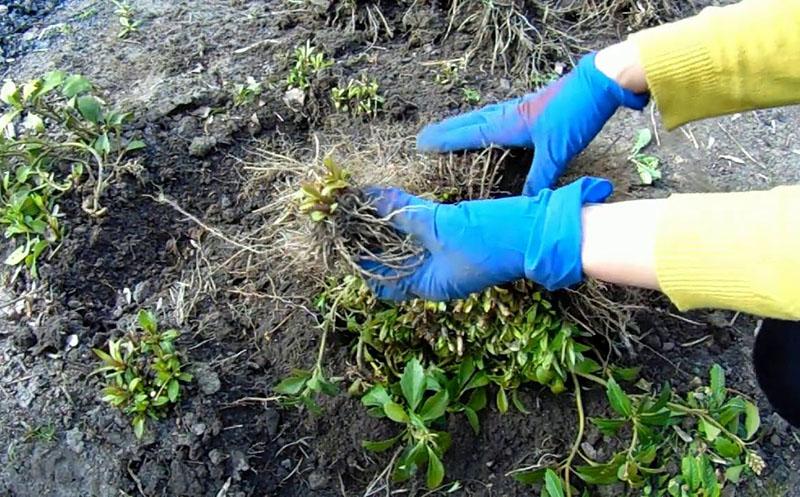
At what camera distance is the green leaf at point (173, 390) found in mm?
1446

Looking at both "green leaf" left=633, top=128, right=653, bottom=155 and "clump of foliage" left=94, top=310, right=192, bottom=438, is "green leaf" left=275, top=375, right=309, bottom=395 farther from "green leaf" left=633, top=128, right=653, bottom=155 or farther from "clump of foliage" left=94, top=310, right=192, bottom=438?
"green leaf" left=633, top=128, right=653, bottom=155

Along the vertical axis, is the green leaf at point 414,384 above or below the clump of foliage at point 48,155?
below

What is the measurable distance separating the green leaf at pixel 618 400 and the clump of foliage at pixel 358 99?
0.81 metres

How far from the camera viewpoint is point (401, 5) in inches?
83.4

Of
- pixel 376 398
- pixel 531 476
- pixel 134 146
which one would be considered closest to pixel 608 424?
pixel 531 476

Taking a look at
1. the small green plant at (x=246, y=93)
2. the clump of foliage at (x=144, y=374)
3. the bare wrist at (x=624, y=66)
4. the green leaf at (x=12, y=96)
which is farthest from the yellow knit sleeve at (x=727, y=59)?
the green leaf at (x=12, y=96)

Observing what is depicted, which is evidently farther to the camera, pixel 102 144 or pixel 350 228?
pixel 102 144

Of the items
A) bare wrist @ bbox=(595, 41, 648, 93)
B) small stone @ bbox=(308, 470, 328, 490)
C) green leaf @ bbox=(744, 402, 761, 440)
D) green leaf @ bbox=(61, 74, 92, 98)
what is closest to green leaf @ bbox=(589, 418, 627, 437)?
green leaf @ bbox=(744, 402, 761, 440)

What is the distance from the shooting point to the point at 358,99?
6.15 feet

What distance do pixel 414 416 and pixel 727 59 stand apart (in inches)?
30.3

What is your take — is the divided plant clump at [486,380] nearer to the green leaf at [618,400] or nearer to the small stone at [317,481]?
the green leaf at [618,400]

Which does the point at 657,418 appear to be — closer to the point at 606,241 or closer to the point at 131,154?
the point at 606,241

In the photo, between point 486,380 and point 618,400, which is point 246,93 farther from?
point 618,400

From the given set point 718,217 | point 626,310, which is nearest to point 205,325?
point 626,310
